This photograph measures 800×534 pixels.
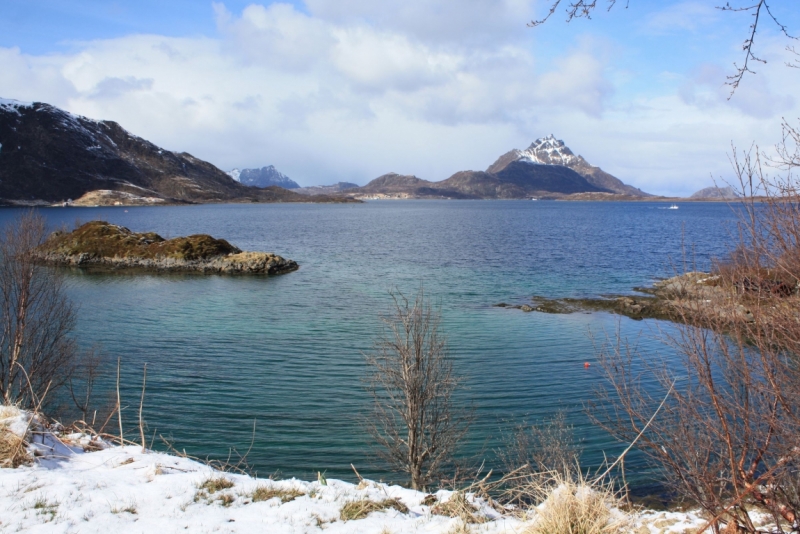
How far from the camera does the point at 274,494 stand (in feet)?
24.4

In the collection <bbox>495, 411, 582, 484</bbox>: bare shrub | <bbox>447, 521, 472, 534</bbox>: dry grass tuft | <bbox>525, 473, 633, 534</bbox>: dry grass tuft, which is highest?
<bbox>525, 473, 633, 534</bbox>: dry grass tuft

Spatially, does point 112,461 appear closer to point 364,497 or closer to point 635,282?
point 364,497

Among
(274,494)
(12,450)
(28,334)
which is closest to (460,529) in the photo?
(274,494)

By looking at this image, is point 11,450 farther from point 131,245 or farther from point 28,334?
point 131,245

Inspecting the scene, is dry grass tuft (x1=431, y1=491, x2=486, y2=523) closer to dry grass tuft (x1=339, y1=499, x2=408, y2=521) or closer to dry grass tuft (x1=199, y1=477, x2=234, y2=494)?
dry grass tuft (x1=339, y1=499, x2=408, y2=521)

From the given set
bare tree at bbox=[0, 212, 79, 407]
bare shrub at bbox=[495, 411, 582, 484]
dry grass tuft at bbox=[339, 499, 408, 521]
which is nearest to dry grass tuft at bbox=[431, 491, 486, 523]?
dry grass tuft at bbox=[339, 499, 408, 521]

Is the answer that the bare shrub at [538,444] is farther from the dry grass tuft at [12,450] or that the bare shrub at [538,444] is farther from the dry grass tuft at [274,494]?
the dry grass tuft at [12,450]

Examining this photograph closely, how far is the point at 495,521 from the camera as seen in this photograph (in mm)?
7008

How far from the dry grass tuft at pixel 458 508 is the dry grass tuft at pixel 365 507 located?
49cm

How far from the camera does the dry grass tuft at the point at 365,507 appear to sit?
687 centimetres

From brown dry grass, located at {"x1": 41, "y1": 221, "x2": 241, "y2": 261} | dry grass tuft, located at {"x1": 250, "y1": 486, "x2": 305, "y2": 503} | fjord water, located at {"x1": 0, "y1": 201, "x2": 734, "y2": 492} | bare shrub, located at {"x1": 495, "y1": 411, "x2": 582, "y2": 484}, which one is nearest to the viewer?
dry grass tuft, located at {"x1": 250, "y1": 486, "x2": 305, "y2": 503}

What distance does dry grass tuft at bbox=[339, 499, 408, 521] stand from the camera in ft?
22.5

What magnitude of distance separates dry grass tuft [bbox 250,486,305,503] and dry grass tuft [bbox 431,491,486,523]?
1994 mm

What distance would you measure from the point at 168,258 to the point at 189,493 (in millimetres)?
53039
